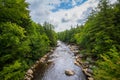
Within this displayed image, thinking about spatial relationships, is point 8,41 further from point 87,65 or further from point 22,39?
point 87,65

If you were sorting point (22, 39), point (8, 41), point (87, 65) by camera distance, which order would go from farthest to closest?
point (87, 65), point (22, 39), point (8, 41)

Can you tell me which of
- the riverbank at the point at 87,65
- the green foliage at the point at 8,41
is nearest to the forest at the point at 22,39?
the green foliage at the point at 8,41

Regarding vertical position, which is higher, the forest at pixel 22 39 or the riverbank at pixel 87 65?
the forest at pixel 22 39

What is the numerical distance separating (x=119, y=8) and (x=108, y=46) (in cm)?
749

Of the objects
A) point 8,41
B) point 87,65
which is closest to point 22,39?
point 8,41

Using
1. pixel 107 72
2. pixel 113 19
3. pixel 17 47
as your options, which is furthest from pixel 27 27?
pixel 107 72

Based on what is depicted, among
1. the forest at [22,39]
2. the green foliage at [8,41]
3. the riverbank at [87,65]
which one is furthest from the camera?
the riverbank at [87,65]

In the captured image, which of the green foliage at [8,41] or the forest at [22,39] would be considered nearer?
the forest at [22,39]

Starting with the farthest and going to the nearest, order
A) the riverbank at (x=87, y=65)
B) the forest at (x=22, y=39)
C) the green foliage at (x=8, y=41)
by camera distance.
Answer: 1. the riverbank at (x=87, y=65)
2. the green foliage at (x=8, y=41)
3. the forest at (x=22, y=39)

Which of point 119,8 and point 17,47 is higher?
point 119,8

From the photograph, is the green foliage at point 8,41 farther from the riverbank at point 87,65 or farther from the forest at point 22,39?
the riverbank at point 87,65

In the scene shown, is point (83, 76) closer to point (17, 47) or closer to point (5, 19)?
point (17, 47)

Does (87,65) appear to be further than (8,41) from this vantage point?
Yes

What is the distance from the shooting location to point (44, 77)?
25328mm
